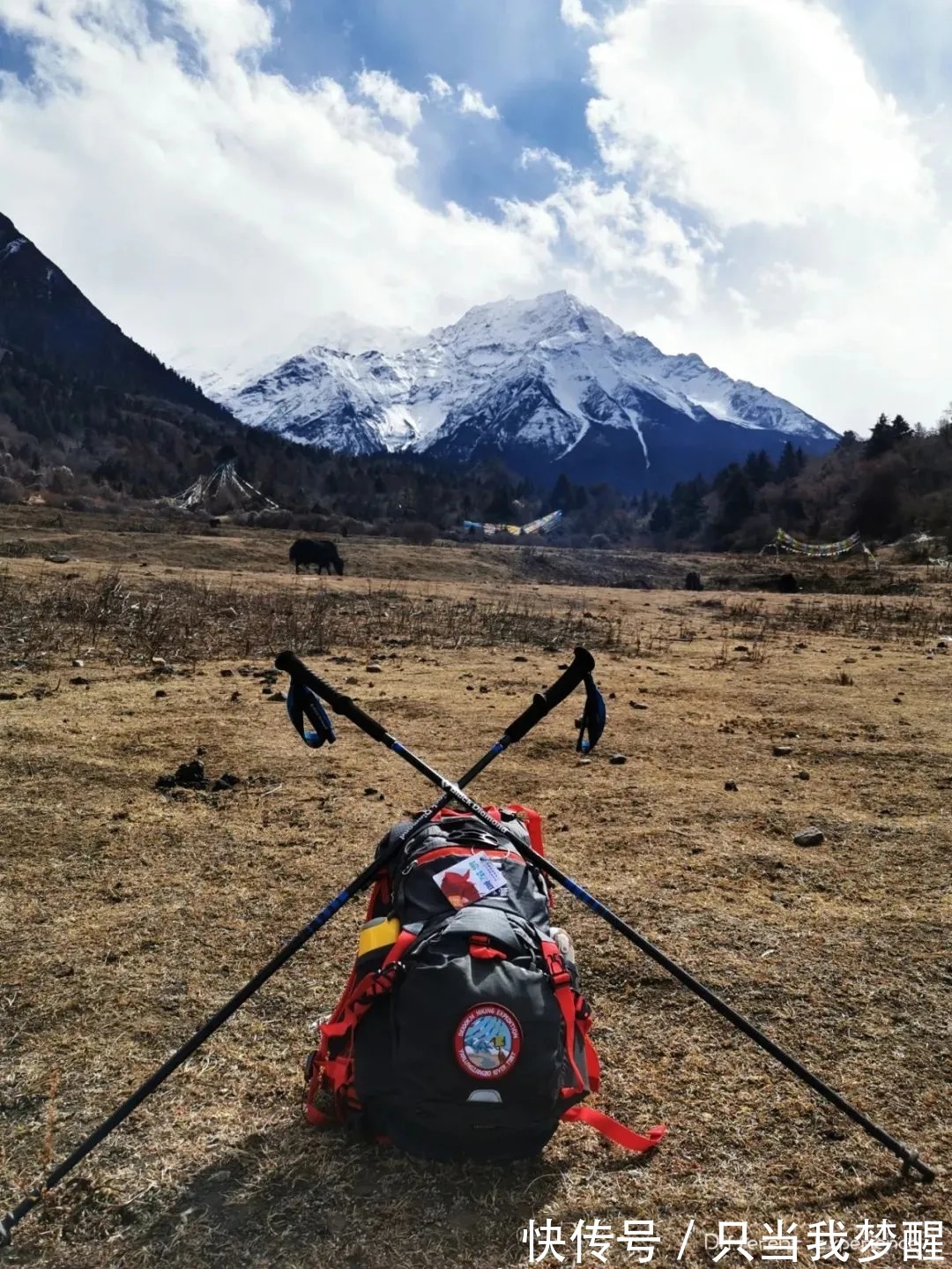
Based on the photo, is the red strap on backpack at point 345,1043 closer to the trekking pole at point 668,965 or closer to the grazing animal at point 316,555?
the trekking pole at point 668,965

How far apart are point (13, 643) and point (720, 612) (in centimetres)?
1870

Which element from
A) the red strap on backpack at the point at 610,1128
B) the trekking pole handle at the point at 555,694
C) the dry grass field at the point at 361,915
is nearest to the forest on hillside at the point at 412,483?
the dry grass field at the point at 361,915

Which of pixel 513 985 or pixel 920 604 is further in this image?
pixel 920 604

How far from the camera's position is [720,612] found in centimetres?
2372

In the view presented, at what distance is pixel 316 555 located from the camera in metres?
29.0

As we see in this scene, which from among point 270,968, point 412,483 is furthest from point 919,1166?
point 412,483

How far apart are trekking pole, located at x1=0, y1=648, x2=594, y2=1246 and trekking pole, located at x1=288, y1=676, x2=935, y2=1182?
0.04 meters

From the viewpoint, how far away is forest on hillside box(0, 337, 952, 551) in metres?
62.2

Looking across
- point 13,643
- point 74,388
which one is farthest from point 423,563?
point 74,388

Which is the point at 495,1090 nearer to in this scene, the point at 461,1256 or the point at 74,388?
the point at 461,1256

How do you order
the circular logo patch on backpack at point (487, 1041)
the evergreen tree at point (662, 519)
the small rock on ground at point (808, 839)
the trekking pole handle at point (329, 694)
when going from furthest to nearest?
1. the evergreen tree at point (662, 519)
2. the small rock on ground at point (808, 839)
3. the trekking pole handle at point (329, 694)
4. the circular logo patch on backpack at point (487, 1041)

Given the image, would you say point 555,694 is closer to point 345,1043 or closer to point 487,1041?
point 487,1041

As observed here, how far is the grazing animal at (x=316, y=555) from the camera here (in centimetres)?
2872

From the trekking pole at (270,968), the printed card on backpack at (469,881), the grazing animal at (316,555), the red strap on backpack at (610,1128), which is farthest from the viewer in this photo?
the grazing animal at (316,555)
